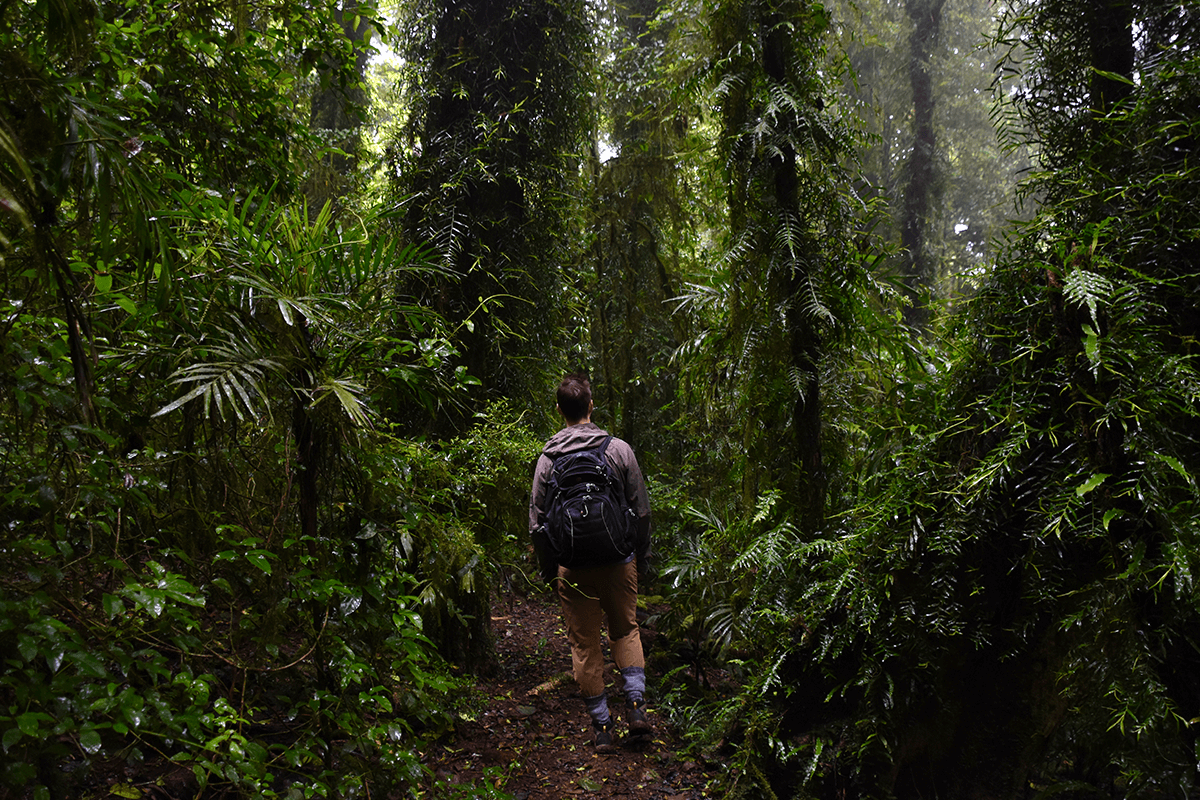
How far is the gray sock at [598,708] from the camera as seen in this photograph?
391 centimetres

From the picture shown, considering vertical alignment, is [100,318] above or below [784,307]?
below

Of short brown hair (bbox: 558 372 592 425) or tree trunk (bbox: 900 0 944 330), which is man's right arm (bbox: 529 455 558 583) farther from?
tree trunk (bbox: 900 0 944 330)

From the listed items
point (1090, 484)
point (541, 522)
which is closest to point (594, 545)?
point (541, 522)

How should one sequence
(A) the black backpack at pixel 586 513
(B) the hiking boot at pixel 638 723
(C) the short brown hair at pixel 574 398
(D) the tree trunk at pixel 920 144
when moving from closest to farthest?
1. (A) the black backpack at pixel 586 513
2. (B) the hiking boot at pixel 638 723
3. (C) the short brown hair at pixel 574 398
4. (D) the tree trunk at pixel 920 144

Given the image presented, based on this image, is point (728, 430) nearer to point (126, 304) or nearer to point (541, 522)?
point (541, 522)

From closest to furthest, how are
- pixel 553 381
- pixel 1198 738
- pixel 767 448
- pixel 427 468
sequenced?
1. pixel 1198 738
2. pixel 427 468
3. pixel 767 448
4. pixel 553 381

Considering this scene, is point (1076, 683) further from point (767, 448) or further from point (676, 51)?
point (676, 51)

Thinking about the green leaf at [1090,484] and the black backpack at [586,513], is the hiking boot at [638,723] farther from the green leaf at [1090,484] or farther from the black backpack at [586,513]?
the green leaf at [1090,484]

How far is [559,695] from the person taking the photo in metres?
4.61

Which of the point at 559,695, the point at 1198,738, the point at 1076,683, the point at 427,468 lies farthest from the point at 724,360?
the point at 559,695

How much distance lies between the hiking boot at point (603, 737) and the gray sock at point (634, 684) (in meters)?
0.20

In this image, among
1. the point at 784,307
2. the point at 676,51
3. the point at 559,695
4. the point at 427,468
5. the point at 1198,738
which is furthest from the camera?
the point at 559,695

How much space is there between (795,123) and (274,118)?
2813mm

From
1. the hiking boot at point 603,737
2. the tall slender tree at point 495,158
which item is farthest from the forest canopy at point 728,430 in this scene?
the tall slender tree at point 495,158
